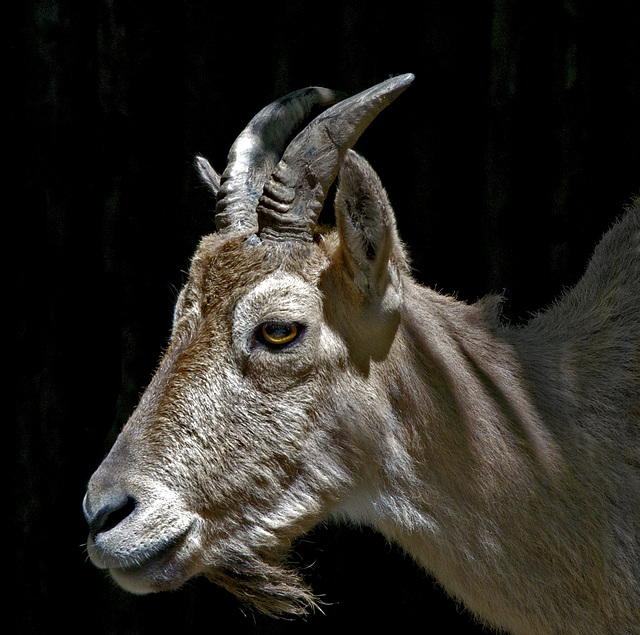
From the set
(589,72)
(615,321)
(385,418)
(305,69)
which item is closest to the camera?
(385,418)

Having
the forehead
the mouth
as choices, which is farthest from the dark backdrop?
the forehead

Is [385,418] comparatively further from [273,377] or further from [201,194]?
[201,194]

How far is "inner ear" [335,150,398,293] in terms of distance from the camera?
10.5 feet

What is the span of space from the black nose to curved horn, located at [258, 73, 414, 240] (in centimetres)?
129

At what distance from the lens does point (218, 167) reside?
5.98m

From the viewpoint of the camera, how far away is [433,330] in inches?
144

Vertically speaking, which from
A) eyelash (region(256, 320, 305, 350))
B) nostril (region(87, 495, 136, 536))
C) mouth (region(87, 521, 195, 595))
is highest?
eyelash (region(256, 320, 305, 350))

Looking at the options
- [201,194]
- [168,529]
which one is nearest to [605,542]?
[168,529]

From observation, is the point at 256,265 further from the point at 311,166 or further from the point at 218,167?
the point at 218,167

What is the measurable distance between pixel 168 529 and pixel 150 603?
131 inches

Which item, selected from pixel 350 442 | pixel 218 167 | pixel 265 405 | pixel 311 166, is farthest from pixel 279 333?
pixel 218 167

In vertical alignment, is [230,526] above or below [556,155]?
below

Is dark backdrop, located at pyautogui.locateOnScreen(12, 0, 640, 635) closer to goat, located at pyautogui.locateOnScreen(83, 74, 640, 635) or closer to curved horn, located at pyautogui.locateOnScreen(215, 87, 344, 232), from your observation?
curved horn, located at pyautogui.locateOnScreen(215, 87, 344, 232)

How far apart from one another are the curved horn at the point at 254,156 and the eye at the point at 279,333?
1.76 ft
